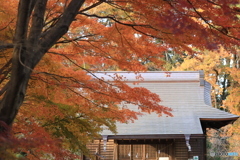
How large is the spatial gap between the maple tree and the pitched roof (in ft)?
20.2

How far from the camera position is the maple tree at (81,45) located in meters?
4.68

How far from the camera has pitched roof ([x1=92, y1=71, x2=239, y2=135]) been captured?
51.7 ft

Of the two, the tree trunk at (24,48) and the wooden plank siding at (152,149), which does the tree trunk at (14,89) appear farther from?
the wooden plank siding at (152,149)

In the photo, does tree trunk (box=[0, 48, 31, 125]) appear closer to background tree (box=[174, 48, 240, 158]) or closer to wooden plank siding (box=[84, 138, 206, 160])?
wooden plank siding (box=[84, 138, 206, 160])

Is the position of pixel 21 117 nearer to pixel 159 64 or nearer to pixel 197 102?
pixel 159 64

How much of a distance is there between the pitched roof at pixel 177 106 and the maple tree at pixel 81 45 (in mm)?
6162

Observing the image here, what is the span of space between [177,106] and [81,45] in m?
10.5

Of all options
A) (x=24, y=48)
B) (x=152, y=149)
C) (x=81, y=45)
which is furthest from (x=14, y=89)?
(x=152, y=149)

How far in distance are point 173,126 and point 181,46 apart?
33.5 feet

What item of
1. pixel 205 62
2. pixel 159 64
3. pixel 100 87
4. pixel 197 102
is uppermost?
pixel 205 62

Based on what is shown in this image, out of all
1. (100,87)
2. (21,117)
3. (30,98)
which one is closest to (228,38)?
(100,87)

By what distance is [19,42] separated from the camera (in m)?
4.50

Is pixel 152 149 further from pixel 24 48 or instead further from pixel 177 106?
pixel 24 48

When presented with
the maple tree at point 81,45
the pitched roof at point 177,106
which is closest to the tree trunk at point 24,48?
the maple tree at point 81,45
